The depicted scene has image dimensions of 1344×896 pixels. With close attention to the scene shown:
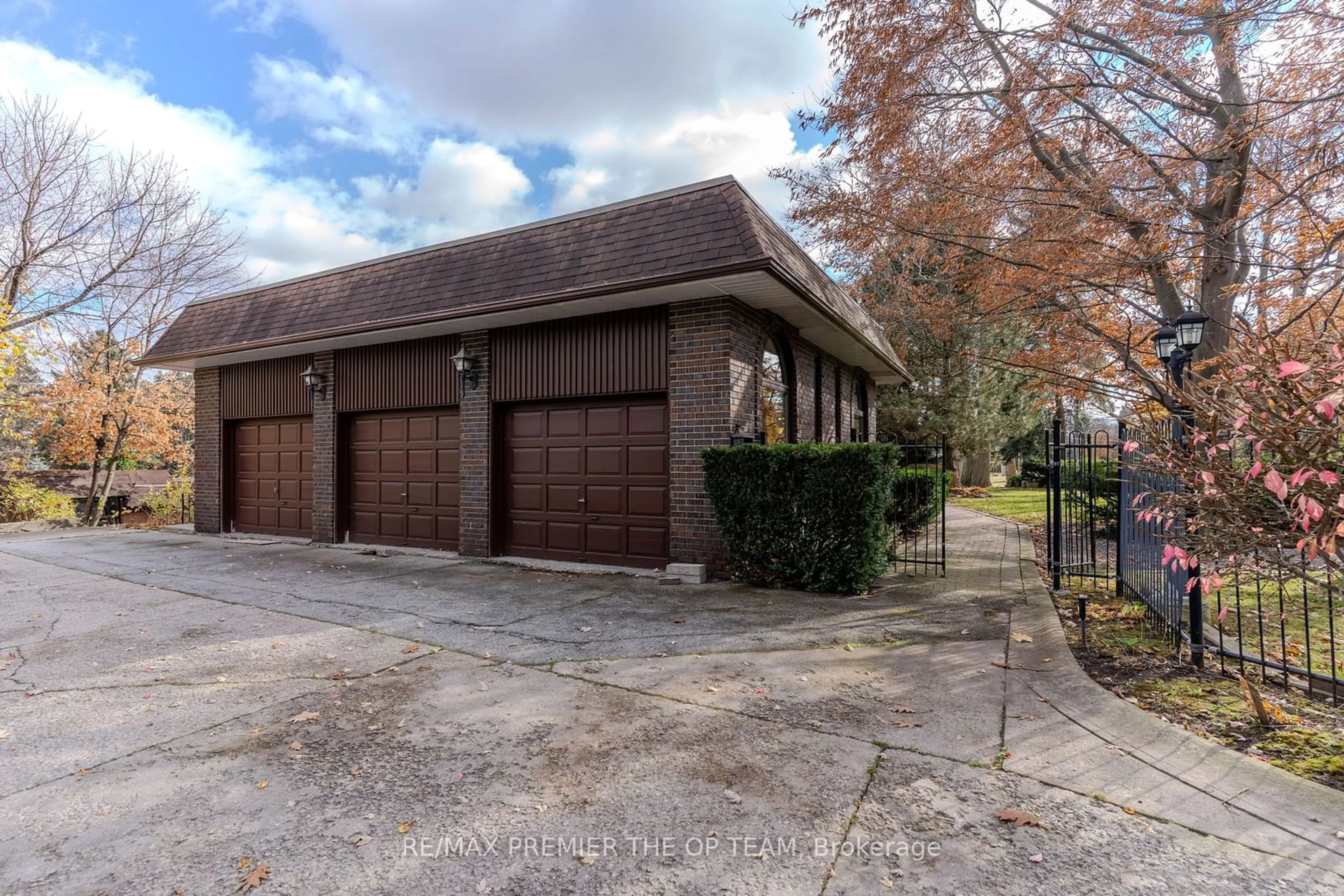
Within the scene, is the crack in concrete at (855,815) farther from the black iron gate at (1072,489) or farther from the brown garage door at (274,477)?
the brown garage door at (274,477)

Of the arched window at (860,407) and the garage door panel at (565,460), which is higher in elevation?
the arched window at (860,407)

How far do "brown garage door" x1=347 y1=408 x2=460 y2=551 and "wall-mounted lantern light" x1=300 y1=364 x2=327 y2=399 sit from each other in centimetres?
75

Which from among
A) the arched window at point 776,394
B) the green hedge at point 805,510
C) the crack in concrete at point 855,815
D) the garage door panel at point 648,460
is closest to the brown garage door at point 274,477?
the garage door panel at point 648,460

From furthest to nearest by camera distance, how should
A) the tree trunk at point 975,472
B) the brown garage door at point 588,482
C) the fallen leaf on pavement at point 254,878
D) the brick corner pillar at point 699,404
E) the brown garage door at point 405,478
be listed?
the tree trunk at point 975,472 → the brown garage door at point 405,478 → the brown garage door at point 588,482 → the brick corner pillar at point 699,404 → the fallen leaf on pavement at point 254,878

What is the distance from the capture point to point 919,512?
33.4 feet

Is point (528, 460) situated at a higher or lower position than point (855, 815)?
higher

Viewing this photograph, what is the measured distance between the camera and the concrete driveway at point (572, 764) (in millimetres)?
2215

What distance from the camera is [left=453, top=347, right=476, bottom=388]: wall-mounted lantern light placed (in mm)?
9141

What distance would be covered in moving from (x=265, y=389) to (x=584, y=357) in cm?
745

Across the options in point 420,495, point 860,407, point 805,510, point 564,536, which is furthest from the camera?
point 860,407

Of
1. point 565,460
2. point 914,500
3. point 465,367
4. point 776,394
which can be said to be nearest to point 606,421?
point 565,460

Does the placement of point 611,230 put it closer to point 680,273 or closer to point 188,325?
point 680,273

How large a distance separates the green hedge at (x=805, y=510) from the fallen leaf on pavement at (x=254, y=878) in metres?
5.40

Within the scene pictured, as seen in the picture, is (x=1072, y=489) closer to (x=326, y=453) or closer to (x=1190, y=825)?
(x=1190, y=825)
